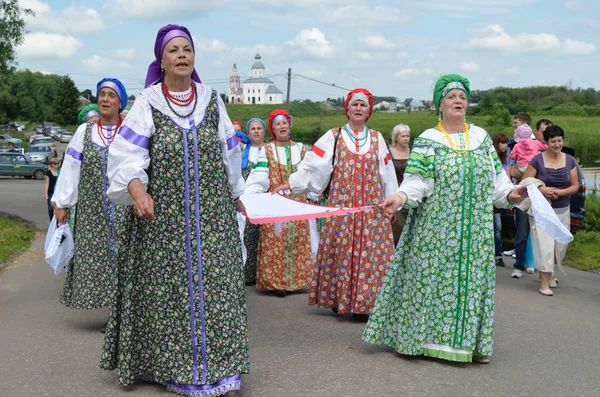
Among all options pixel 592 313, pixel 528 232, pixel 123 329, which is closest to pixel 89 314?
pixel 123 329

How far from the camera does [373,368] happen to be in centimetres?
573

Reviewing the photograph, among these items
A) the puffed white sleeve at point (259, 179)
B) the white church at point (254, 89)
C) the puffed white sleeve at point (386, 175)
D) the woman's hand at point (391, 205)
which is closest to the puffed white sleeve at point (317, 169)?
the puffed white sleeve at point (386, 175)

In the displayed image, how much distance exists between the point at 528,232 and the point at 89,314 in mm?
5828

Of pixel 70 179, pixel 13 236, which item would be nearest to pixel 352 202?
pixel 70 179

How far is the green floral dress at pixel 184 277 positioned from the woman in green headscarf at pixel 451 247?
143 centimetres

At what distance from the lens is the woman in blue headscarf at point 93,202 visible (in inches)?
281

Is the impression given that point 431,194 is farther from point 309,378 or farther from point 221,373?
point 221,373

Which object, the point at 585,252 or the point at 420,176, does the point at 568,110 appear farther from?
the point at 420,176

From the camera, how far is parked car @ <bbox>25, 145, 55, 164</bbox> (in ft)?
139

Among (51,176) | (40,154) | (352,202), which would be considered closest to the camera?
(352,202)

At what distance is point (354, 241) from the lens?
758 cm

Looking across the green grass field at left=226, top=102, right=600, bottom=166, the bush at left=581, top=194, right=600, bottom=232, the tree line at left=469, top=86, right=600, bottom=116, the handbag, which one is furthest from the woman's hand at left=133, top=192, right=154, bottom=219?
the tree line at left=469, top=86, right=600, bottom=116

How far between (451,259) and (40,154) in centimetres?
4106

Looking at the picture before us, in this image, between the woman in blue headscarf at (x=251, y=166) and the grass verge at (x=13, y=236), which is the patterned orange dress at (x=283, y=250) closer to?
the woman in blue headscarf at (x=251, y=166)
